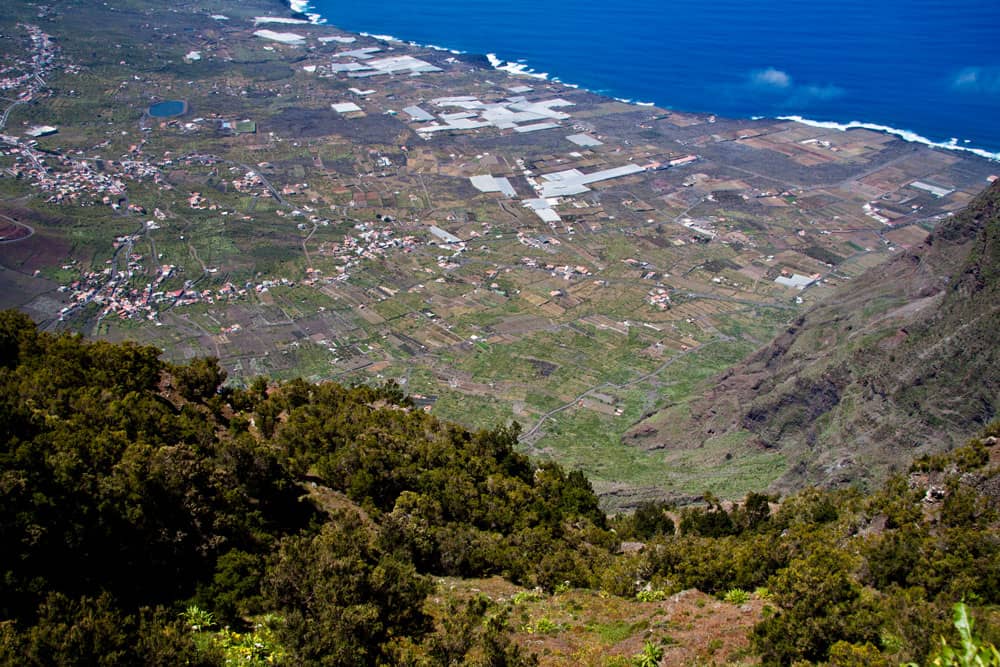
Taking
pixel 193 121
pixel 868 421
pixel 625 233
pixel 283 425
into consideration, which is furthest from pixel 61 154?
pixel 868 421

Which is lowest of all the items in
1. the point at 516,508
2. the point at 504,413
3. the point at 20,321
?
the point at 504,413

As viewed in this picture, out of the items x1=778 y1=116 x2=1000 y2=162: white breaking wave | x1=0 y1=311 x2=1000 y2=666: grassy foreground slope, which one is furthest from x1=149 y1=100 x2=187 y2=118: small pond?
x1=778 y1=116 x2=1000 y2=162: white breaking wave

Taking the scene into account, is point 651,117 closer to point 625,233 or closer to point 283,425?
point 625,233

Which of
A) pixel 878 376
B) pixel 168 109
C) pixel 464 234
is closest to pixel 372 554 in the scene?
pixel 878 376

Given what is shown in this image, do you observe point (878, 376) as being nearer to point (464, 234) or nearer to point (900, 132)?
point (464, 234)

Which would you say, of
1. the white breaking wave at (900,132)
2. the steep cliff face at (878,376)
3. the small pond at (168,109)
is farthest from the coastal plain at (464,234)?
the white breaking wave at (900,132)

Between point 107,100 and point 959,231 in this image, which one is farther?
point 107,100
